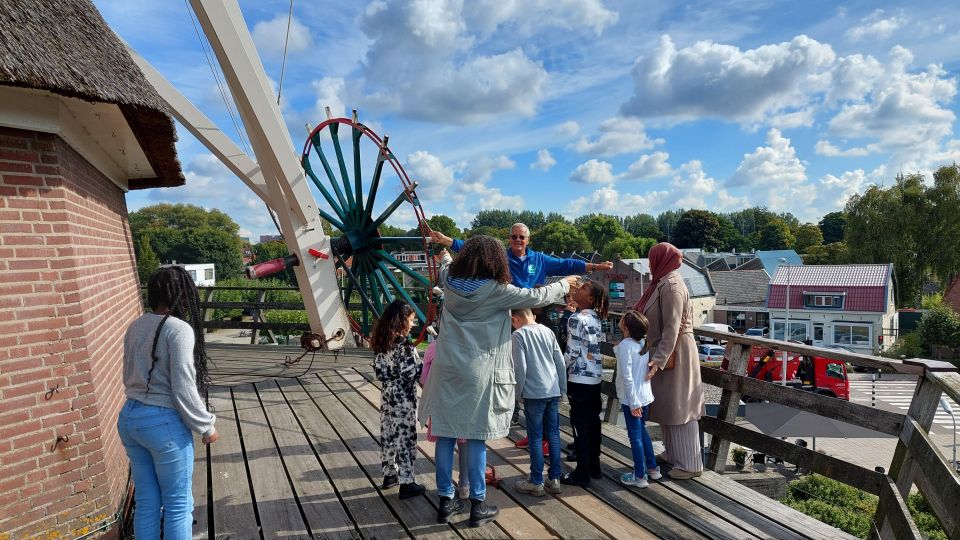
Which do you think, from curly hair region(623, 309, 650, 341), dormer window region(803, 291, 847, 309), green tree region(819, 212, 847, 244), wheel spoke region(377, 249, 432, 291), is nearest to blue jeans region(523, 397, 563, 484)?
curly hair region(623, 309, 650, 341)

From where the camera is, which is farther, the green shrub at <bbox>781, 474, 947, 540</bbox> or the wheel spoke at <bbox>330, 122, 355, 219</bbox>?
the green shrub at <bbox>781, 474, 947, 540</bbox>

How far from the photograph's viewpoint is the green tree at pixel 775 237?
7025 cm

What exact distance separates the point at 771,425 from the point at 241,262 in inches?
2697

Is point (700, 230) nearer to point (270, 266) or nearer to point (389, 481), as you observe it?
point (270, 266)

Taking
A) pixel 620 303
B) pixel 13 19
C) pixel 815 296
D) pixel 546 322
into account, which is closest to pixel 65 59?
pixel 13 19

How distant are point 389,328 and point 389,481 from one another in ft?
3.29

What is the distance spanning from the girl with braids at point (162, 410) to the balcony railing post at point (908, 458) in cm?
328

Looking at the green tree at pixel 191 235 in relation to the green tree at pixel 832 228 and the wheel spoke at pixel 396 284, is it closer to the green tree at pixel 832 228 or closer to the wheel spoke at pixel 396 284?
the wheel spoke at pixel 396 284

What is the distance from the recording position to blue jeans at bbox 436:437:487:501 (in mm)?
3029

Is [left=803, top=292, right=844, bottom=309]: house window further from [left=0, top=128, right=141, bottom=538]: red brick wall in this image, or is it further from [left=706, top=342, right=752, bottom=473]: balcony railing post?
[left=0, top=128, right=141, bottom=538]: red brick wall

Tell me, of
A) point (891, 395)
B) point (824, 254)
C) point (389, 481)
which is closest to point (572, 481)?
point (389, 481)

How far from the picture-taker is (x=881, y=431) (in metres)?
2.97

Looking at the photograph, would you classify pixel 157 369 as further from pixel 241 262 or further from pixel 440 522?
pixel 241 262

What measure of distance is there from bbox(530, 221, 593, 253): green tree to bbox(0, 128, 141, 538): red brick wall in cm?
6319
